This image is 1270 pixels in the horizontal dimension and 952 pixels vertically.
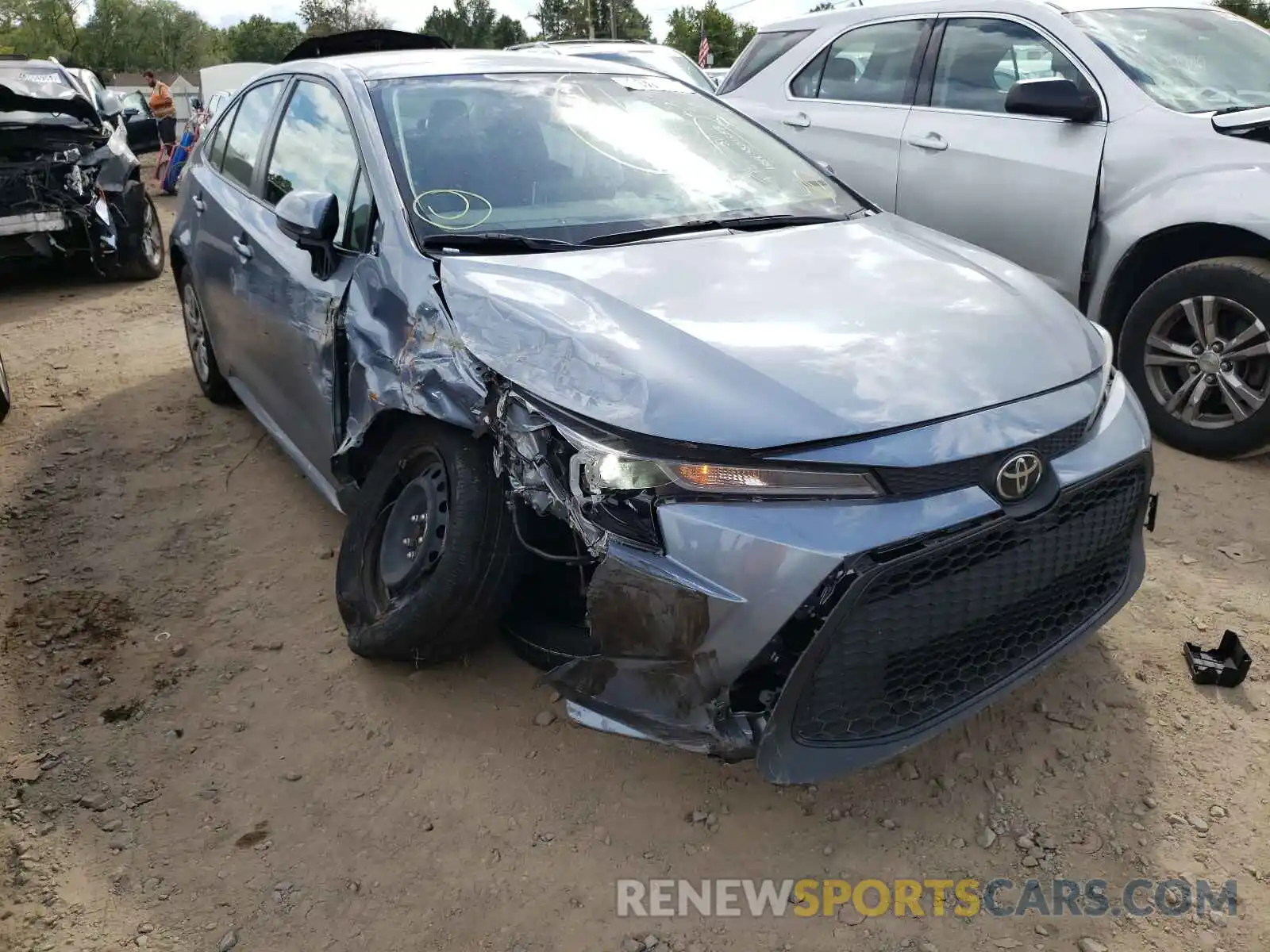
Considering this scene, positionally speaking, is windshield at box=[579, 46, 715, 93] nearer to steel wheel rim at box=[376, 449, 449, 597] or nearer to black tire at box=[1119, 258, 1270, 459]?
black tire at box=[1119, 258, 1270, 459]

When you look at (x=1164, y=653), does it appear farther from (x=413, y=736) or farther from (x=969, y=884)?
(x=413, y=736)

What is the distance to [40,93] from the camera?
8.05 m

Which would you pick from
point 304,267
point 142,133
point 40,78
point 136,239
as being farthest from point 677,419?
point 142,133

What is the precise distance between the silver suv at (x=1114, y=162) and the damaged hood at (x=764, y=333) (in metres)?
1.47

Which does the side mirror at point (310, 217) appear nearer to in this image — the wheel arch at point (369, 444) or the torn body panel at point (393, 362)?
the torn body panel at point (393, 362)

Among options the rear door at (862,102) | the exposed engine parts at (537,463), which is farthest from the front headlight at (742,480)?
the rear door at (862,102)

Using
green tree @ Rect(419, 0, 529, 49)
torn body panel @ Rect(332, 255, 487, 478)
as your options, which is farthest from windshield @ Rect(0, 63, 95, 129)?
green tree @ Rect(419, 0, 529, 49)

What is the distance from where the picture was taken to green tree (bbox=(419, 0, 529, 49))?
7200cm

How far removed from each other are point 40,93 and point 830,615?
28.6 feet

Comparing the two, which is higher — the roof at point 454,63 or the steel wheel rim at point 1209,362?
the roof at point 454,63

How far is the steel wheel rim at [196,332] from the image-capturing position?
4816mm

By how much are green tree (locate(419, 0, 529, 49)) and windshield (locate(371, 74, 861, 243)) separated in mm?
72549

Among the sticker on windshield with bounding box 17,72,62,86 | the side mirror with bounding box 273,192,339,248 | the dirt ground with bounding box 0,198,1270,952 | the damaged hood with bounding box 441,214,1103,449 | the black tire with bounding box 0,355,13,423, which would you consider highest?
the sticker on windshield with bounding box 17,72,62,86

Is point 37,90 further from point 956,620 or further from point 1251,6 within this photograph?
point 1251,6
